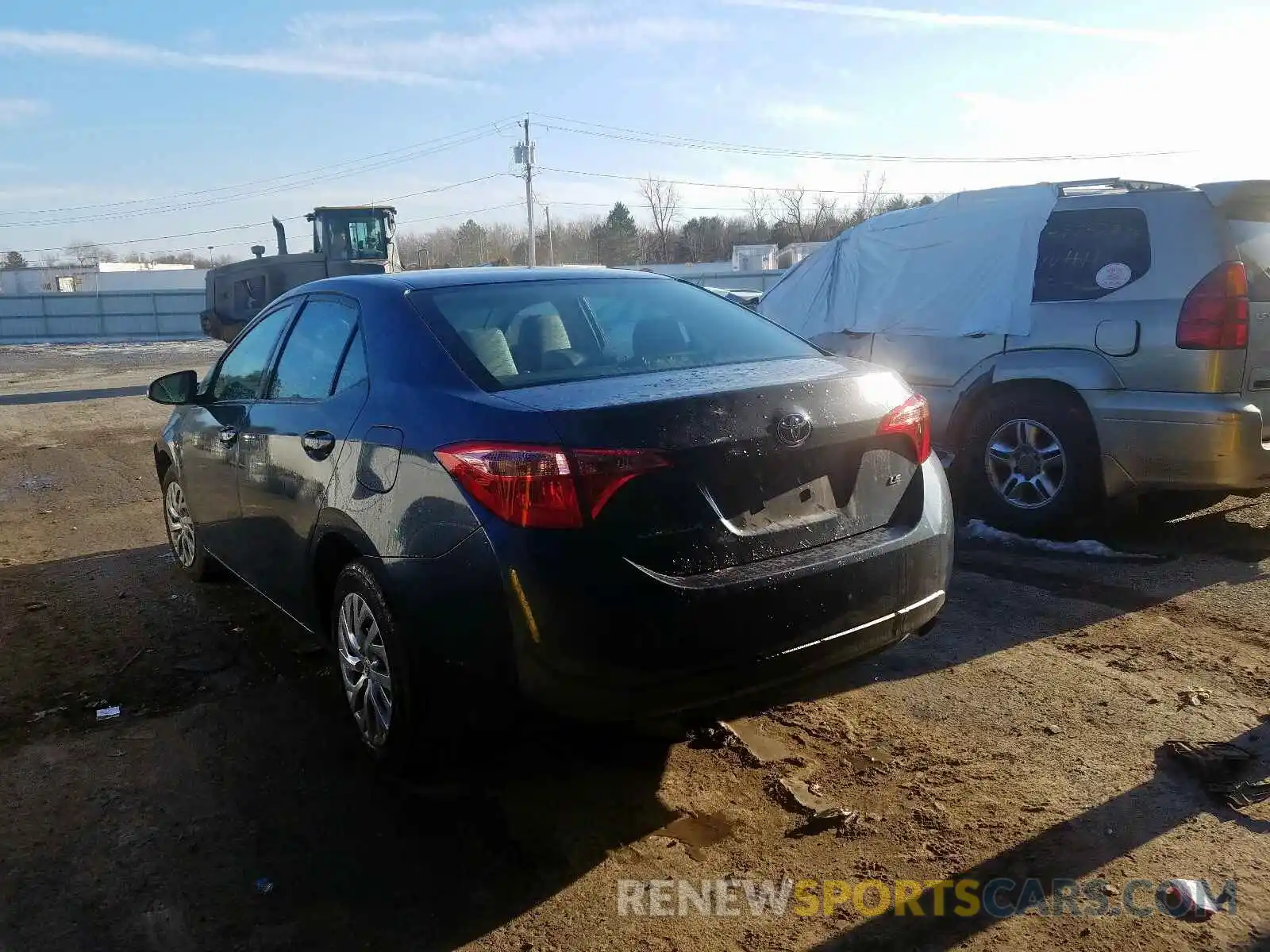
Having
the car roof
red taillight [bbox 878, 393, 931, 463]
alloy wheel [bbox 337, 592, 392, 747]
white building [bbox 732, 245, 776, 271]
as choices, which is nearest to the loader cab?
the car roof

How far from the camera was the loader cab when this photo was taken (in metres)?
22.9

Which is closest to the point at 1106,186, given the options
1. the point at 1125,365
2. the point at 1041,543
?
the point at 1125,365

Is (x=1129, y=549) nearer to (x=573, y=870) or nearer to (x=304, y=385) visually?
(x=573, y=870)

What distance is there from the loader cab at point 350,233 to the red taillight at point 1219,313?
20256 millimetres

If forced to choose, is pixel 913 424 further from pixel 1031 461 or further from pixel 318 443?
pixel 1031 461

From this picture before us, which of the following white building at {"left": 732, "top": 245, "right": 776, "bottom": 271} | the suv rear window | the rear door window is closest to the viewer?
the rear door window

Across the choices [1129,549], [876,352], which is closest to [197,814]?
[1129,549]

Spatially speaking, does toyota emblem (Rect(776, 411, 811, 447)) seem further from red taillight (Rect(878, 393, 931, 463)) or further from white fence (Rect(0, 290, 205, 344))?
white fence (Rect(0, 290, 205, 344))

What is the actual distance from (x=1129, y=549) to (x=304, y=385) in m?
4.47

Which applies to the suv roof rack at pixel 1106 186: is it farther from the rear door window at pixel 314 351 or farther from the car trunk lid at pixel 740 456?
the rear door window at pixel 314 351

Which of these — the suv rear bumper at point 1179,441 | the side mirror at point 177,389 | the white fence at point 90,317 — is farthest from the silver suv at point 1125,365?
the white fence at point 90,317

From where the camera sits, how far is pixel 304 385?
379cm

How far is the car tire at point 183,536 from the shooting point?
5352 millimetres

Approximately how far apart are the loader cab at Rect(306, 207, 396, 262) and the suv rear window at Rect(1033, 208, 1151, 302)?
19213 millimetres
